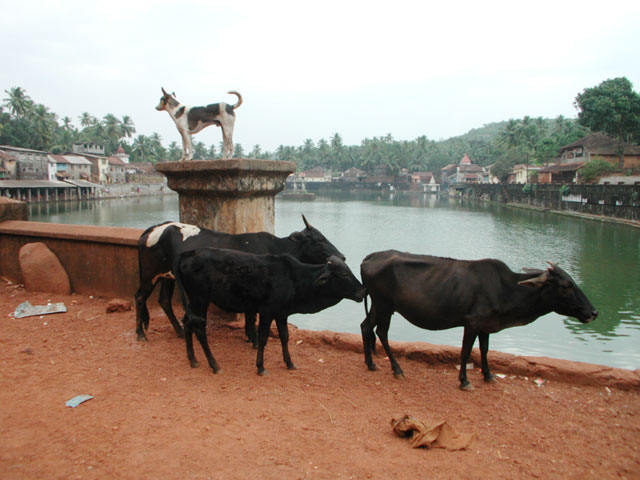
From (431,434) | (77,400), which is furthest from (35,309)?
(431,434)

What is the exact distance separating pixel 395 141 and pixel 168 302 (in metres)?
113

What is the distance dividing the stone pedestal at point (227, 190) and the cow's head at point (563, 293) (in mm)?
2980

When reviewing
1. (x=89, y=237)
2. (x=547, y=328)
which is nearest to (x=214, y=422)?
(x=89, y=237)

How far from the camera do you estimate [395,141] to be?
113 metres

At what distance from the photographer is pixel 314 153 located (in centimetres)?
11594

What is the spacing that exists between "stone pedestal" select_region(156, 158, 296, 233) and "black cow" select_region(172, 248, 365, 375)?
137cm

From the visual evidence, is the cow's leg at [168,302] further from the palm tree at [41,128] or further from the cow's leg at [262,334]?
the palm tree at [41,128]

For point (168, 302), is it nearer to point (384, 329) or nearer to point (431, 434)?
point (384, 329)

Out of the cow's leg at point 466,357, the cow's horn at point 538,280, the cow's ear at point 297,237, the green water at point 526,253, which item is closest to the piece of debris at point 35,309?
the cow's ear at point 297,237

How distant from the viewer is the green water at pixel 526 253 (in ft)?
35.6

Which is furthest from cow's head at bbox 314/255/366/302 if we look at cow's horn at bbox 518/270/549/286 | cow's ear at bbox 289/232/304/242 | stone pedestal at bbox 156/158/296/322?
stone pedestal at bbox 156/158/296/322

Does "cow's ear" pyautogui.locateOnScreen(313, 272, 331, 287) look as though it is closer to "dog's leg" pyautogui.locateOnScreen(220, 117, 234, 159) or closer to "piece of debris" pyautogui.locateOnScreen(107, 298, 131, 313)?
"dog's leg" pyautogui.locateOnScreen(220, 117, 234, 159)

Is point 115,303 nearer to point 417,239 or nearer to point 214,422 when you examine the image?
point 214,422

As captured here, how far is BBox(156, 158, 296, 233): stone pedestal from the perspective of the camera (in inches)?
205
